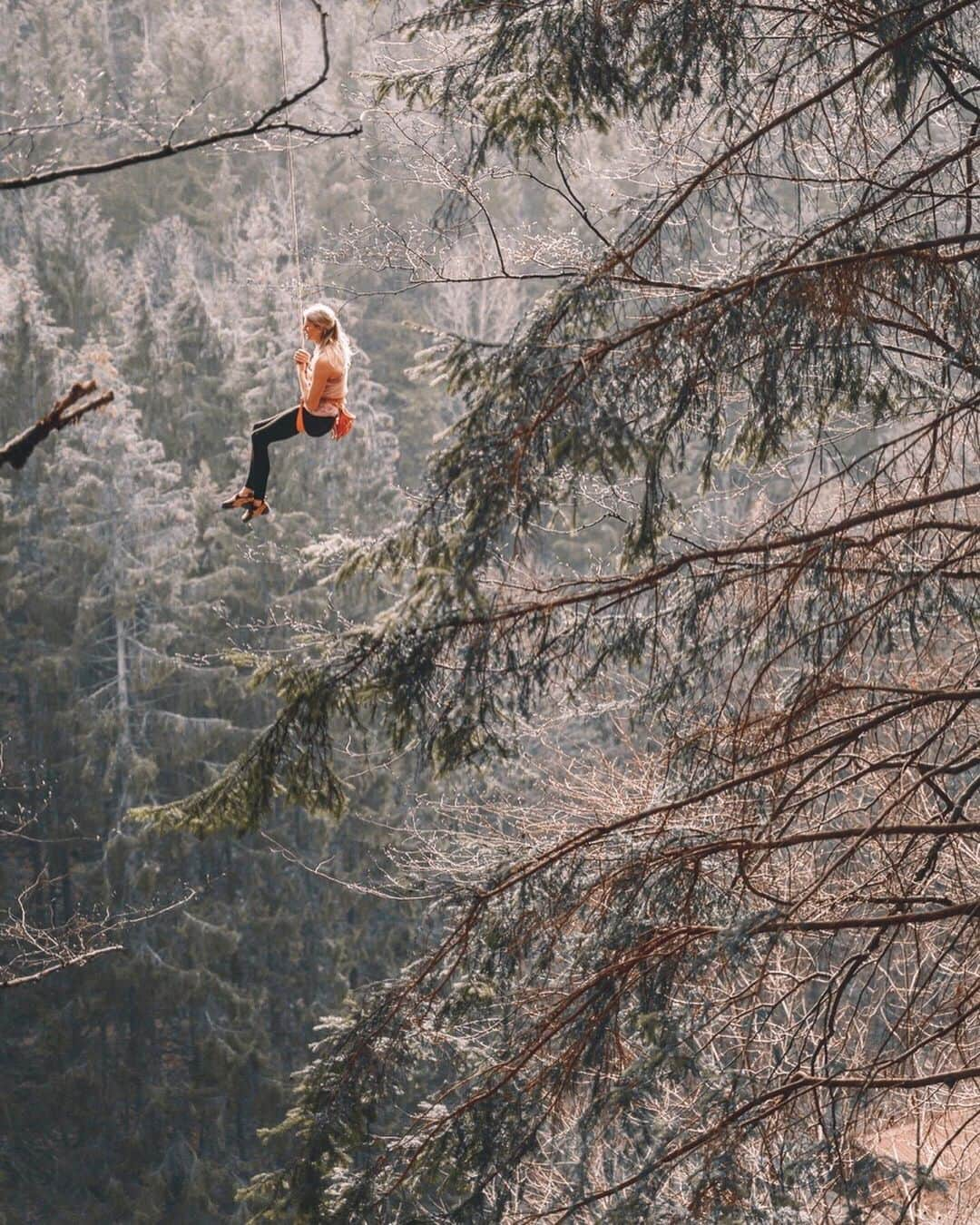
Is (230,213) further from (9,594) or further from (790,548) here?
(790,548)

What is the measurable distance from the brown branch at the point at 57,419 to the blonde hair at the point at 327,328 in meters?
1.92

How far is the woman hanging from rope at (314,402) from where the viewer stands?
440 centimetres

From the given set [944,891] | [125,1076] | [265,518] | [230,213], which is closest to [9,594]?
[265,518]

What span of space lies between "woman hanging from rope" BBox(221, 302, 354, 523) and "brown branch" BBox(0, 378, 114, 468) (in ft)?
6.12

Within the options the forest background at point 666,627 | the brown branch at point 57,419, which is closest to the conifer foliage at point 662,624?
the forest background at point 666,627

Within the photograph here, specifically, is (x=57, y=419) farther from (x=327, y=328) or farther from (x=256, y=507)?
(x=256, y=507)

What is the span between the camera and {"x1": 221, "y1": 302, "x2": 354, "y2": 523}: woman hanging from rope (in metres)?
4.40

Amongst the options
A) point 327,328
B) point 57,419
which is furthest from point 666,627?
point 57,419

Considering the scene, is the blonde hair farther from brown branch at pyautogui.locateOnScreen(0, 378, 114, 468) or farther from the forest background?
brown branch at pyautogui.locateOnScreen(0, 378, 114, 468)

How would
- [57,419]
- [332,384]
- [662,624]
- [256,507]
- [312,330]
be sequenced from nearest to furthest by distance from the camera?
[57,419] → [312,330] → [332,384] → [256,507] → [662,624]

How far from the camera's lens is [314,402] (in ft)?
14.8

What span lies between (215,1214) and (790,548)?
39.3ft

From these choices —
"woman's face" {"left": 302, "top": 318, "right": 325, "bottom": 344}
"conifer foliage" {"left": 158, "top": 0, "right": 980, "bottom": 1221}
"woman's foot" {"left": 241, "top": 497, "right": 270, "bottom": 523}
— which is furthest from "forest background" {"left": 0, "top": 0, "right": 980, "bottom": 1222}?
"woman's face" {"left": 302, "top": 318, "right": 325, "bottom": 344}

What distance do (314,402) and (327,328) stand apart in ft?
0.81
